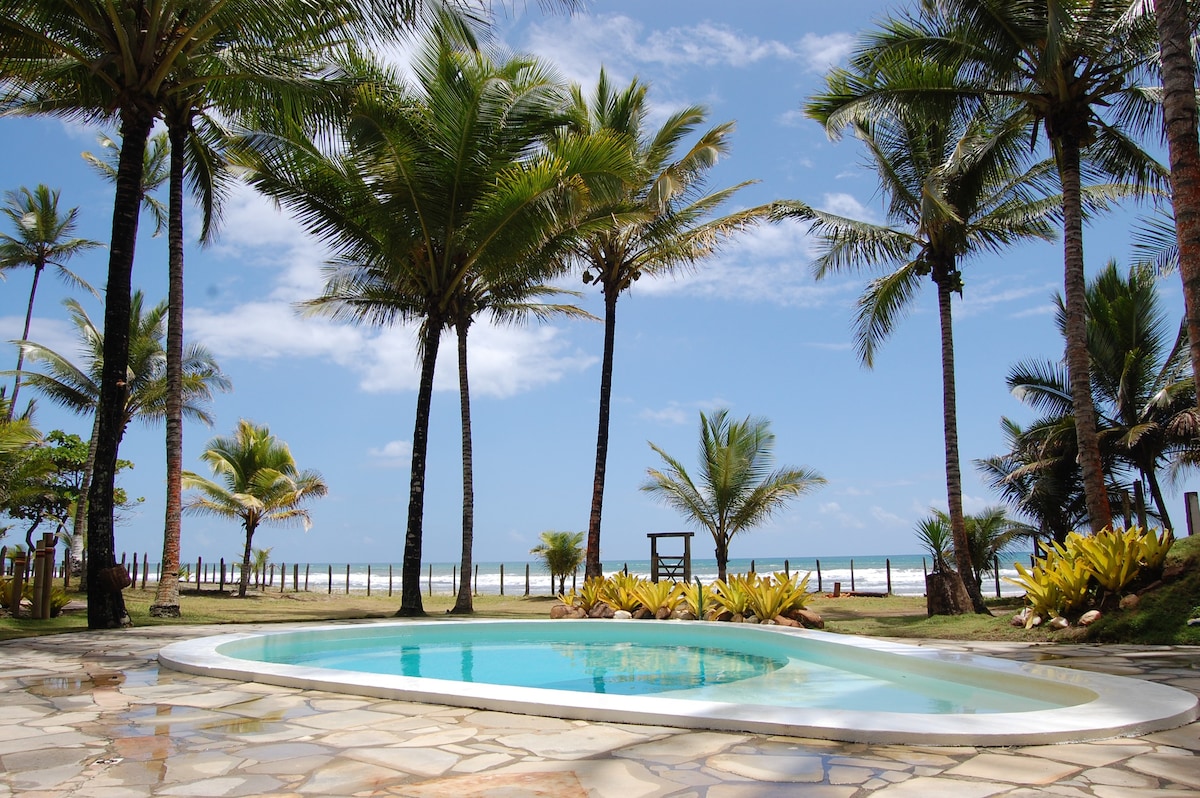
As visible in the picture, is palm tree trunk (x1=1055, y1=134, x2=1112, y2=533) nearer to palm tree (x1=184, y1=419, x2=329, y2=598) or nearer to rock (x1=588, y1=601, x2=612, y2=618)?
rock (x1=588, y1=601, x2=612, y2=618)

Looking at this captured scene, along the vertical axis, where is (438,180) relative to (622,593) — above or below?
above

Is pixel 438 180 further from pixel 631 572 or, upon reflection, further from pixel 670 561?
pixel 631 572

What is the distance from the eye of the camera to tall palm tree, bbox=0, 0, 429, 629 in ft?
31.2

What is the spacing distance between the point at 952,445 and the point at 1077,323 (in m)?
3.12

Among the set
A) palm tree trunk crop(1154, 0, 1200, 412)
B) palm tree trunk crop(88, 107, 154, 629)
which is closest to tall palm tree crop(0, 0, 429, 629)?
palm tree trunk crop(88, 107, 154, 629)

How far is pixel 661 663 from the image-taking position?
847 cm

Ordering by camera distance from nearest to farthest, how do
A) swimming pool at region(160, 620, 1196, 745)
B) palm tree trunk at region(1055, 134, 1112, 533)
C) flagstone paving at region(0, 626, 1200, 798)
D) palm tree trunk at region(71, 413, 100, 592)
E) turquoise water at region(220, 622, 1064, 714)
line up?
flagstone paving at region(0, 626, 1200, 798)
swimming pool at region(160, 620, 1196, 745)
turquoise water at region(220, 622, 1064, 714)
palm tree trunk at region(1055, 134, 1112, 533)
palm tree trunk at region(71, 413, 100, 592)

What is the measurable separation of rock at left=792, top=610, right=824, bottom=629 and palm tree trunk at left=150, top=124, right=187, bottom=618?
8.83m

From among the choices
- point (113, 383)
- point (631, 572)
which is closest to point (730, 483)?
point (113, 383)

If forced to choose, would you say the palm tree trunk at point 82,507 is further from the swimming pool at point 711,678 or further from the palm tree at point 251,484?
the swimming pool at point 711,678

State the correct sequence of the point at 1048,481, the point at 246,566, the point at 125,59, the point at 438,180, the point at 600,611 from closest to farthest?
the point at 125,59, the point at 600,611, the point at 438,180, the point at 1048,481, the point at 246,566

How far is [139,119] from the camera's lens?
33.4 feet

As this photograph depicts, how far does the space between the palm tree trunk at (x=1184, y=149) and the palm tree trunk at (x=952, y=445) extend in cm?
725

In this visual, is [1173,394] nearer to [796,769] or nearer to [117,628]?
[796,769]
